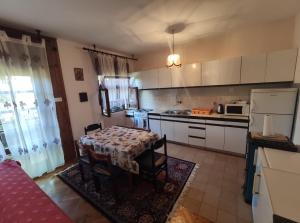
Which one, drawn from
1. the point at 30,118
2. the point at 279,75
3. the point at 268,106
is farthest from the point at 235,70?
the point at 30,118

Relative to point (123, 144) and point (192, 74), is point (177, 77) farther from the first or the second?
point (123, 144)

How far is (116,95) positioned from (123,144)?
224 centimetres

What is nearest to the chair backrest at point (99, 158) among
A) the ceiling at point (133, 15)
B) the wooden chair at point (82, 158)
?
the wooden chair at point (82, 158)

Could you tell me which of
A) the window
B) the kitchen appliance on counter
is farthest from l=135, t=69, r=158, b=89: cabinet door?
the kitchen appliance on counter

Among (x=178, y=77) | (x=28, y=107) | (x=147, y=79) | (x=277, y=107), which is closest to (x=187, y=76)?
(x=178, y=77)

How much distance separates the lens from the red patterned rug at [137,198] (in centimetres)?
176

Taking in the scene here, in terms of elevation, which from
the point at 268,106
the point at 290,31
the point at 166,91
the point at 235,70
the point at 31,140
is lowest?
the point at 31,140

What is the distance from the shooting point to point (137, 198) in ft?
6.63

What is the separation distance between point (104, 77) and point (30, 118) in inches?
70.3

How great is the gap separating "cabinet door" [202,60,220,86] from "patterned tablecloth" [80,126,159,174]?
1857 millimetres

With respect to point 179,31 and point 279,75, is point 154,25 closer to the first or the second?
point 179,31

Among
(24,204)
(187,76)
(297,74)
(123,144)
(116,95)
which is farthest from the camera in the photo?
(116,95)

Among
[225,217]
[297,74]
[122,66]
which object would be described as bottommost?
[225,217]

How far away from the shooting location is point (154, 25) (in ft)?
8.35
